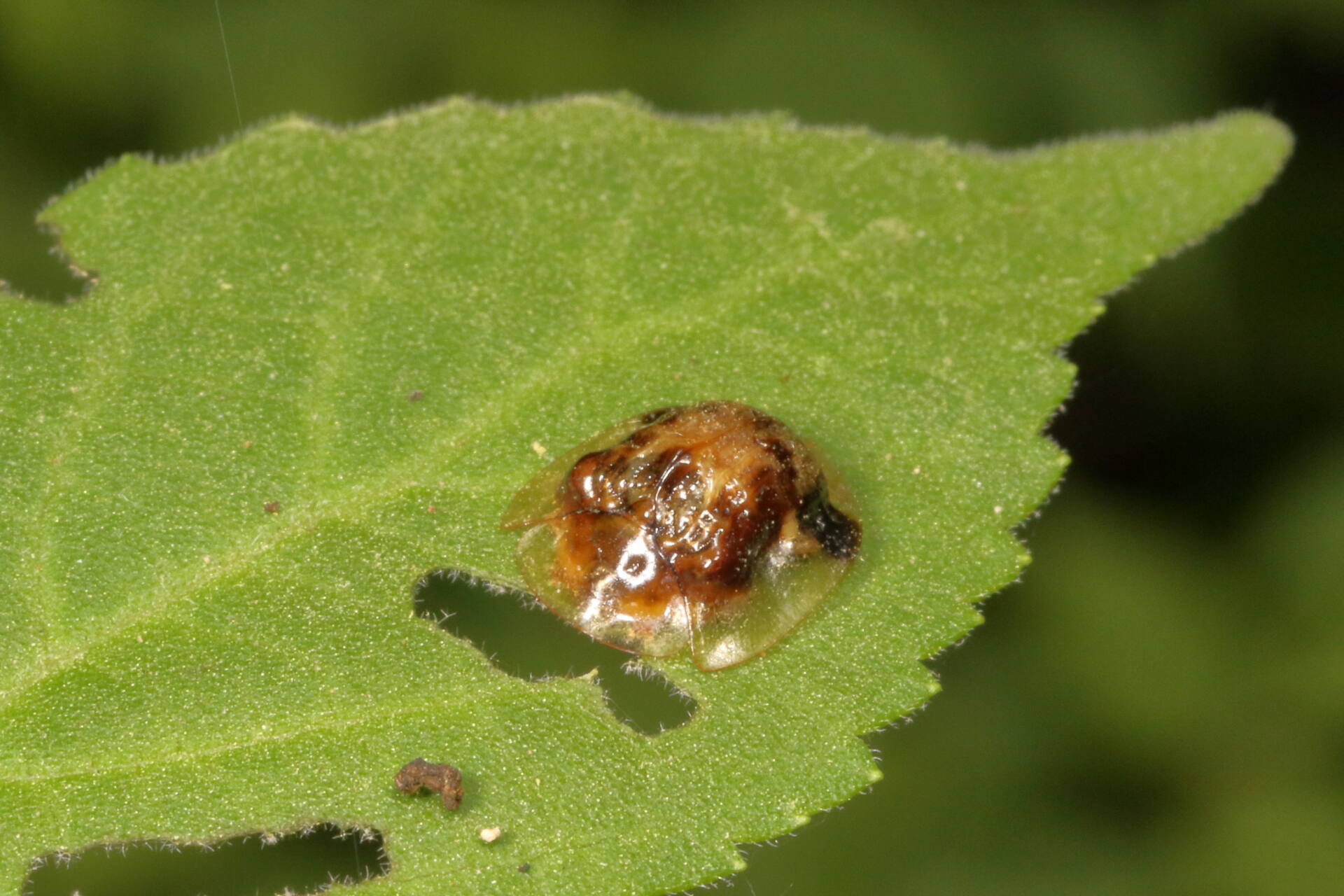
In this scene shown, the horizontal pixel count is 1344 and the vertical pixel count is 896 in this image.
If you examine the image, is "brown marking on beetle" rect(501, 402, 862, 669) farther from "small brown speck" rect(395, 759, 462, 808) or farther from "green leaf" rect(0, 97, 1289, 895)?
"small brown speck" rect(395, 759, 462, 808)

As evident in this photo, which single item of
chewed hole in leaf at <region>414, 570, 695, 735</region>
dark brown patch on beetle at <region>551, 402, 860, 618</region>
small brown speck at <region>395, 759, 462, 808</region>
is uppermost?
dark brown patch on beetle at <region>551, 402, 860, 618</region>

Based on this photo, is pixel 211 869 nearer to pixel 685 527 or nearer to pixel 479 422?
pixel 479 422

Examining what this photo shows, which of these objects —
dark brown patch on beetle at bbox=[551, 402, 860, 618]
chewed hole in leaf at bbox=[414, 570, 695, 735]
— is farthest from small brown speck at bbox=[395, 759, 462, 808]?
dark brown patch on beetle at bbox=[551, 402, 860, 618]

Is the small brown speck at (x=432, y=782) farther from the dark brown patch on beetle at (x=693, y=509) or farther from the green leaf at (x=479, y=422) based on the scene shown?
the dark brown patch on beetle at (x=693, y=509)

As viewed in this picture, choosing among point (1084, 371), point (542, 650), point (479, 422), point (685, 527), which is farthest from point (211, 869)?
point (1084, 371)

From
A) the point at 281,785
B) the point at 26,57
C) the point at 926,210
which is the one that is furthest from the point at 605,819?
the point at 26,57
